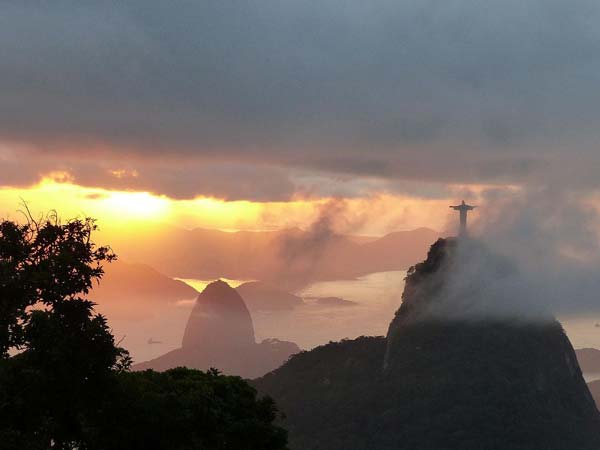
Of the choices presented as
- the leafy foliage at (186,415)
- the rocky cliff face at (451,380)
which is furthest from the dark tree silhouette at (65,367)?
the rocky cliff face at (451,380)

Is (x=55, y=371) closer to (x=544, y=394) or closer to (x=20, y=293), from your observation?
(x=20, y=293)

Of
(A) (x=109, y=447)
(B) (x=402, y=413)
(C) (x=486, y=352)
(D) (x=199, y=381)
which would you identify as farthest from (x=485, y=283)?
(A) (x=109, y=447)

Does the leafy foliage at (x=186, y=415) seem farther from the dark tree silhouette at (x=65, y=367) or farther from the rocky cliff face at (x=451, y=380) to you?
the rocky cliff face at (x=451, y=380)

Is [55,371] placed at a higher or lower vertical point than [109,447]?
higher

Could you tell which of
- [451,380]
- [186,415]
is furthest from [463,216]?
[186,415]

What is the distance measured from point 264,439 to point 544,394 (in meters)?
104

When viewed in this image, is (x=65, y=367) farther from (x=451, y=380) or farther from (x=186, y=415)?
(x=451, y=380)

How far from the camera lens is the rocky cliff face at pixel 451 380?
12938cm

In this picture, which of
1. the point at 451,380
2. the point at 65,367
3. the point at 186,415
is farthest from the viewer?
the point at 451,380

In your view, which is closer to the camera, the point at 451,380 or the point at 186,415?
the point at 186,415

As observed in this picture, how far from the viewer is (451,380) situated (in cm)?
14112

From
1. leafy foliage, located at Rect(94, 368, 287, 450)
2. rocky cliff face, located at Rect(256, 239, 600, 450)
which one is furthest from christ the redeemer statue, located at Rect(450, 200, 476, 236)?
leafy foliage, located at Rect(94, 368, 287, 450)

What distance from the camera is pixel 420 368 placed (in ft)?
482

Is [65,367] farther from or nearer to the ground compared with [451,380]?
nearer to the ground
